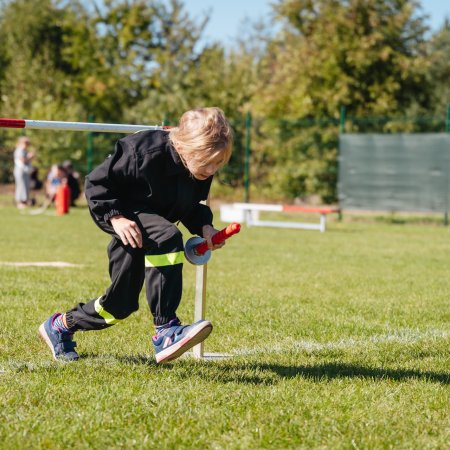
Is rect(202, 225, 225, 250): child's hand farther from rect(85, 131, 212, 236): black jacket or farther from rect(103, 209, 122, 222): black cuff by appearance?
rect(103, 209, 122, 222): black cuff

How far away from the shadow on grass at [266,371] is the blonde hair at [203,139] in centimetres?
110

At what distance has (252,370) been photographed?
4.54 m

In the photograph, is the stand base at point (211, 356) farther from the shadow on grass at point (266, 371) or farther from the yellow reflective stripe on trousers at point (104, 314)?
the yellow reflective stripe on trousers at point (104, 314)

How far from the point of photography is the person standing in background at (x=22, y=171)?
72.6ft

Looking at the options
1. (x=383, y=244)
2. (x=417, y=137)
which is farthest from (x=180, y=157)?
(x=417, y=137)

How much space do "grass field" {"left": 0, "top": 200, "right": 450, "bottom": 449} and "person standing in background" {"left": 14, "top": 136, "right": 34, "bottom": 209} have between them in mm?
13102

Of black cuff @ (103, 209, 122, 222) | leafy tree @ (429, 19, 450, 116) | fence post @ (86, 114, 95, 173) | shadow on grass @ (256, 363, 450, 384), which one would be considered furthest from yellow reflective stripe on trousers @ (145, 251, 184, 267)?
leafy tree @ (429, 19, 450, 116)

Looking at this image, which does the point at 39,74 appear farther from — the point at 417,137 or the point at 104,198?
the point at 104,198

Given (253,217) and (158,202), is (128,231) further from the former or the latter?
(253,217)

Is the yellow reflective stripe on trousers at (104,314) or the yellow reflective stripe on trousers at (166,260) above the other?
the yellow reflective stripe on trousers at (166,260)

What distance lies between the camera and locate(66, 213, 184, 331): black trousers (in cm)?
407

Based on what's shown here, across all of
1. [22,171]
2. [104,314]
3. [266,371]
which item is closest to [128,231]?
[104,314]

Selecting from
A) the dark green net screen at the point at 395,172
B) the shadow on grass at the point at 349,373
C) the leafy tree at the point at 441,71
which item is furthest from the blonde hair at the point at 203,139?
the leafy tree at the point at 441,71

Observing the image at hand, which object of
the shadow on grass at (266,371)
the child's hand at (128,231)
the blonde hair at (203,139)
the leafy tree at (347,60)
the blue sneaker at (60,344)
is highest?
the leafy tree at (347,60)
